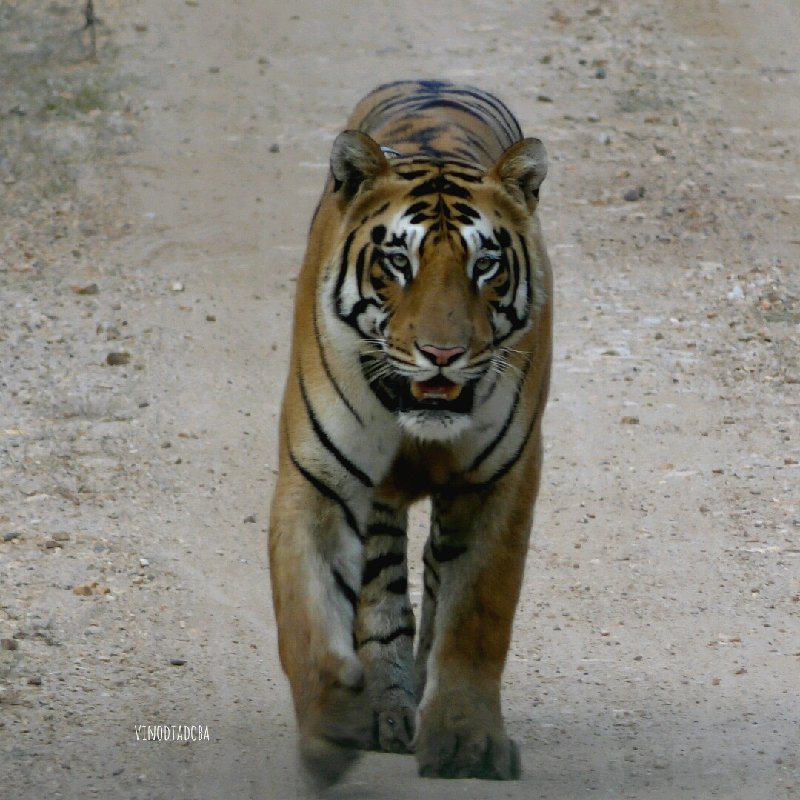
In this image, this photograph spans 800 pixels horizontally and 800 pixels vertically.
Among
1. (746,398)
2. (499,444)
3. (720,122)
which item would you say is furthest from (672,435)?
(720,122)

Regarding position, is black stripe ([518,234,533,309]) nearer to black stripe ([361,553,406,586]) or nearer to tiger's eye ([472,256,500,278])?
tiger's eye ([472,256,500,278])

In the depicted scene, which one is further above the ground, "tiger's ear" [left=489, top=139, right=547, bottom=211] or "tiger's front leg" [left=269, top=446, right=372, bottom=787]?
"tiger's ear" [left=489, top=139, right=547, bottom=211]

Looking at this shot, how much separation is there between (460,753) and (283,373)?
3.51 meters

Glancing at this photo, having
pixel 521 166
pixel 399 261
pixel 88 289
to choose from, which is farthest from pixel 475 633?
pixel 88 289

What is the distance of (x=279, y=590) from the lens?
3715 millimetres

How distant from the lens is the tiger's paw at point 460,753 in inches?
150

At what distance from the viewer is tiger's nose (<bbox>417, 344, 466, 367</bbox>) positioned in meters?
3.37

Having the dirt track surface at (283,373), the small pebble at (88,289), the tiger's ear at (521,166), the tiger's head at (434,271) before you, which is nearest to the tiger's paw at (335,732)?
the dirt track surface at (283,373)

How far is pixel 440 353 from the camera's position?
133 inches

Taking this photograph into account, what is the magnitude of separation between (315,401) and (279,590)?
0.45 m

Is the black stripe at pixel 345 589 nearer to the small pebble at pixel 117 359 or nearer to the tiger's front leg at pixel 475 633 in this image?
the tiger's front leg at pixel 475 633

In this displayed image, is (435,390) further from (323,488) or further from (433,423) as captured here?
(323,488)

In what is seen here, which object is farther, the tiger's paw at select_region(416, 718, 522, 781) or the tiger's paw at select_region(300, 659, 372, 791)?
the tiger's paw at select_region(416, 718, 522, 781)

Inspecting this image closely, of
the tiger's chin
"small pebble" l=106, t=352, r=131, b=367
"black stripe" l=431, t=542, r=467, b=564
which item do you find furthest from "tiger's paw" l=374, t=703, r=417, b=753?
"small pebble" l=106, t=352, r=131, b=367
